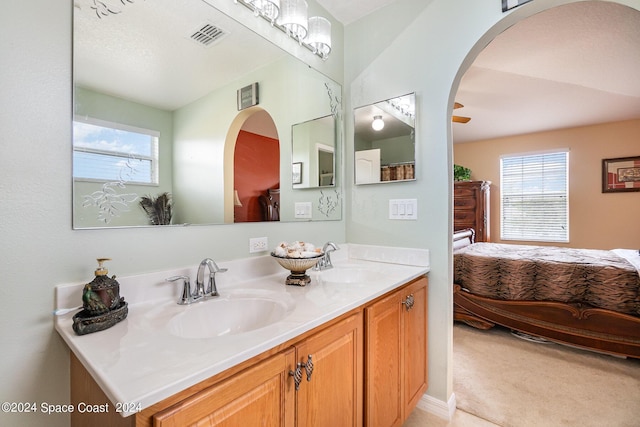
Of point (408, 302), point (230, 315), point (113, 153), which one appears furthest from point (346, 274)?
point (113, 153)

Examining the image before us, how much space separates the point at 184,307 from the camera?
1.00m

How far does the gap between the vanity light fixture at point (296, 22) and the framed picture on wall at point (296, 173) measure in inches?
27.9

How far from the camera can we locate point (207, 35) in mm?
1228

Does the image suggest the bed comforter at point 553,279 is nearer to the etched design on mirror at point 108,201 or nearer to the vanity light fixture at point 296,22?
the vanity light fixture at point 296,22

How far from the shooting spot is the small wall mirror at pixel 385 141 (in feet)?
5.67

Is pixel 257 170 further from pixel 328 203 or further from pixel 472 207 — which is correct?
pixel 472 207

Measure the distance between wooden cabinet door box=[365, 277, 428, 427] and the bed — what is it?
1605 millimetres

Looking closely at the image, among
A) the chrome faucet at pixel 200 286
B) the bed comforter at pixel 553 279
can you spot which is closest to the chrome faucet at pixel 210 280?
the chrome faucet at pixel 200 286

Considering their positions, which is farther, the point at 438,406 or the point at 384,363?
the point at 438,406

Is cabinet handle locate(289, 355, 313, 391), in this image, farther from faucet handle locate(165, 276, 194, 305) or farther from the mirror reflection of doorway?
the mirror reflection of doorway

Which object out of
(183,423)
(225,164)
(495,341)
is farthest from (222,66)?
(495,341)

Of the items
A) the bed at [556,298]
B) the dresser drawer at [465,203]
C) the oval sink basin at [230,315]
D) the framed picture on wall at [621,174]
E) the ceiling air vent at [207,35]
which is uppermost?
the ceiling air vent at [207,35]

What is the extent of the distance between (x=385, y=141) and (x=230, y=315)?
1.39 m

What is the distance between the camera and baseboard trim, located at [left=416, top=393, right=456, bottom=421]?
1.62 meters
